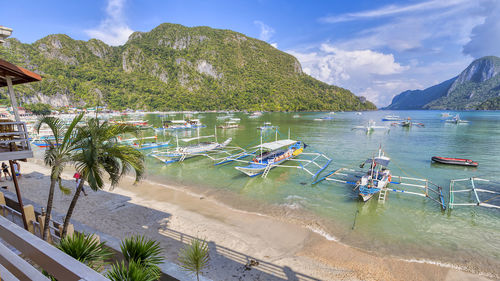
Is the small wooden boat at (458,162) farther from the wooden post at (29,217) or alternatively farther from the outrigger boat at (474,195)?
the wooden post at (29,217)

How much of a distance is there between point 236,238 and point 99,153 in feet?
25.8

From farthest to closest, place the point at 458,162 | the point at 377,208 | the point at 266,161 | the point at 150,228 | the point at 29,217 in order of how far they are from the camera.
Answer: the point at 458,162 → the point at 266,161 → the point at 377,208 → the point at 150,228 → the point at 29,217

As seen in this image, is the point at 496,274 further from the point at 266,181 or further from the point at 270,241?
the point at 266,181

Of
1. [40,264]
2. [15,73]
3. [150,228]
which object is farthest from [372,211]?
[15,73]

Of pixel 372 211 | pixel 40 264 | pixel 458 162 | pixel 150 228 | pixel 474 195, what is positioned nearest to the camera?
pixel 40 264

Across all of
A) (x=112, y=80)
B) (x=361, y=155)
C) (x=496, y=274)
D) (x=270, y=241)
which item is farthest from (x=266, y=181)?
(x=112, y=80)

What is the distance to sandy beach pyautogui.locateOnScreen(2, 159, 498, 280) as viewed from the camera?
965 centimetres

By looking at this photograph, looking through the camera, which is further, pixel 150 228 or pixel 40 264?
pixel 150 228

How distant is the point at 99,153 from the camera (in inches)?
266

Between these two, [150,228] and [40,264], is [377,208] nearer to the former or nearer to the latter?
[150,228]

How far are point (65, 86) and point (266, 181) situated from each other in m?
191

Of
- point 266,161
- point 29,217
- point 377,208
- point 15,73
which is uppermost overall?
point 15,73

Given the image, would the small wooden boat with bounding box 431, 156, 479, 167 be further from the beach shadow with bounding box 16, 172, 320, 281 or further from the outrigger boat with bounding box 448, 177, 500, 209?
the beach shadow with bounding box 16, 172, 320, 281

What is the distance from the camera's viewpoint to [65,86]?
157625 millimetres
